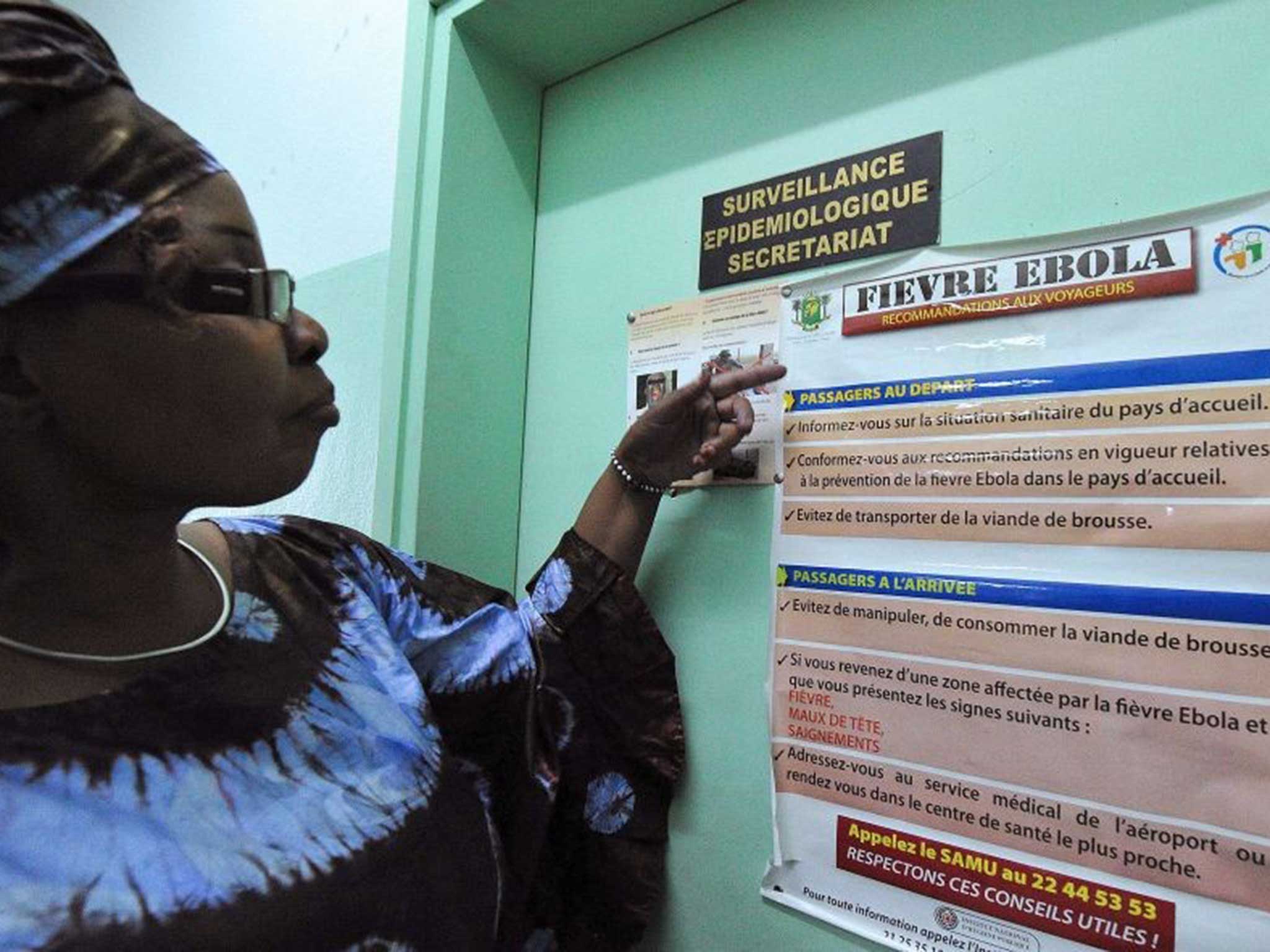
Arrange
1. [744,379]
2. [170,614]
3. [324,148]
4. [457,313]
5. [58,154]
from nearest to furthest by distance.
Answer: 1. [58,154]
2. [170,614]
3. [744,379]
4. [457,313]
5. [324,148]

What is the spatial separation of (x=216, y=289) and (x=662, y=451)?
392mm

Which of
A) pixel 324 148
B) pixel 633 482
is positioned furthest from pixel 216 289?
pixel 324 148

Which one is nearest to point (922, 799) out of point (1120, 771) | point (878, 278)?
point (1120, 771)

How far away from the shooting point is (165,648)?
19.1 inches

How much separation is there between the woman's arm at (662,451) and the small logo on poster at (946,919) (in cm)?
37

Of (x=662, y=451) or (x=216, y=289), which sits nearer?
(x=216, y=289)

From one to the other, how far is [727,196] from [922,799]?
575mm

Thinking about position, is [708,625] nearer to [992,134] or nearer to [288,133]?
[992,134]

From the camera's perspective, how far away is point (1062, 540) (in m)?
0.54

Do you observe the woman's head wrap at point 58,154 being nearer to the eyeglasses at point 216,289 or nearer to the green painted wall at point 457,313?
the eyeglasses at point 216,289

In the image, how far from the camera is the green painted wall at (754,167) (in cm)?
53

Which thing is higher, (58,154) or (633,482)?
(58,154)

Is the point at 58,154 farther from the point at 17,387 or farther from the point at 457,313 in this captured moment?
the point at 457,313

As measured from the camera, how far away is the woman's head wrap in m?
0.39
